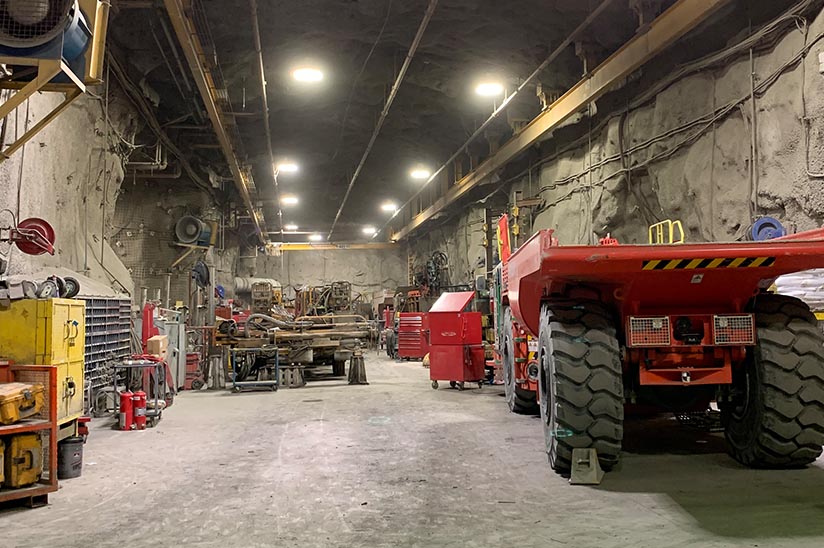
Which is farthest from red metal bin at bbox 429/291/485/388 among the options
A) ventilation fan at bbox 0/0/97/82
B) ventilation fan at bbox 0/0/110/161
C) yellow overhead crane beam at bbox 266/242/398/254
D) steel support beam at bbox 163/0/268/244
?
yellow overhead crane beam at bbox 266/242/398/254

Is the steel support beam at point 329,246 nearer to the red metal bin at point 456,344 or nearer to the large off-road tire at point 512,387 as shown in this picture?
the red metal bin at point 456,344

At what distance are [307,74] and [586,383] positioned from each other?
9919 mm

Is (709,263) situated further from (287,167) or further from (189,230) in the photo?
(287,167)

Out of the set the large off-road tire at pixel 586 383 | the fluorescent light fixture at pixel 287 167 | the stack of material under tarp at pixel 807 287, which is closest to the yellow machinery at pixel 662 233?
the large off-road tire at pixel 586 383

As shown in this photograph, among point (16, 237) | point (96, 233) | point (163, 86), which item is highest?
point (163, 86)

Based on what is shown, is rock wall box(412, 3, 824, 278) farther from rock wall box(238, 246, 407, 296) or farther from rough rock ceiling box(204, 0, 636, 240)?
rock wall box(238, 246, 407, 296)

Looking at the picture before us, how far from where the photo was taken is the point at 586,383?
3.95 m

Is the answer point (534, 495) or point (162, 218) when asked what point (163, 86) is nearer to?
point (162, 218)

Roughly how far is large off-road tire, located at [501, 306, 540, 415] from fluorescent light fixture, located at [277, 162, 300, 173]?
1296 cm

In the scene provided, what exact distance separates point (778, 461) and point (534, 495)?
5.98 feet

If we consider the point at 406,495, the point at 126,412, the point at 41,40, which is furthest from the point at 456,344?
the point at 41,40

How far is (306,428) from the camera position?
6.80 m

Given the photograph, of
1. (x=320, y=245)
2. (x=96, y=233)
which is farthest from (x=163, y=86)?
(x=320, y=245)

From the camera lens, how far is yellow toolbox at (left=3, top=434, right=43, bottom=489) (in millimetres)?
3924
